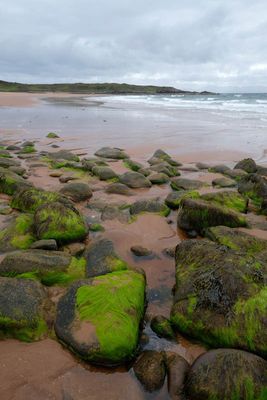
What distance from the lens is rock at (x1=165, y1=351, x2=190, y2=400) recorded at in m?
2.68

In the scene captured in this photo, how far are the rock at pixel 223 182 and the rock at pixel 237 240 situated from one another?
3.06m

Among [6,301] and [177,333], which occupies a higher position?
[6,301]

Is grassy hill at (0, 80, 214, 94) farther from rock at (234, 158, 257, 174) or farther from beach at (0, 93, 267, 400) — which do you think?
rock at (234, 158, 257, 174)

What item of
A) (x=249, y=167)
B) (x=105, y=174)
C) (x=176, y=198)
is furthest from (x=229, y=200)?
(x=105, y=174)

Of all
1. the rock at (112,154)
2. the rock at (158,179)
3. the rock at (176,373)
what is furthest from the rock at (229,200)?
the rock at (112,154)

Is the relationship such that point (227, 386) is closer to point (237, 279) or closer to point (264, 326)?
point (264, 326)

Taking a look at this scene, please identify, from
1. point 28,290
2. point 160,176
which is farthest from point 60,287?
point 160,176

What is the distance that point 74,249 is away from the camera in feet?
15.4

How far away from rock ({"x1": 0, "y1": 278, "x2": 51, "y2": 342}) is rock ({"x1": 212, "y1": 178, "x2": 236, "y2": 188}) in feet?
17.5

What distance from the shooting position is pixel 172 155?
11.4m

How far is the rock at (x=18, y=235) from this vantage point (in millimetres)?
4641

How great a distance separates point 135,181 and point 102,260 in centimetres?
366

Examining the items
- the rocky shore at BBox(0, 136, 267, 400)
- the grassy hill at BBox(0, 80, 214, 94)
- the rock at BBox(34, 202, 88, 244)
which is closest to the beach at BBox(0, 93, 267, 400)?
the rocky shore at BBox(0, 136, 267, 400)

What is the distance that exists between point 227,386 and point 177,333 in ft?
2.59
